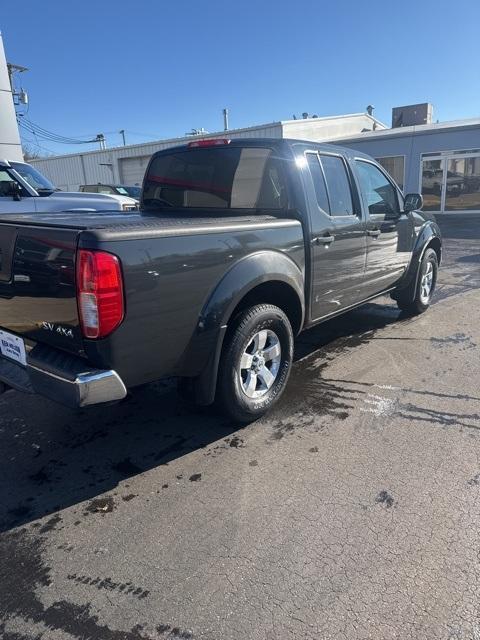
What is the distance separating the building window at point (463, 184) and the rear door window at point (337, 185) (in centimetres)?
1720

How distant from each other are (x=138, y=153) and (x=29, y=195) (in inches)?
869

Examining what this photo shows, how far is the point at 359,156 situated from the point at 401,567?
3.86 meters

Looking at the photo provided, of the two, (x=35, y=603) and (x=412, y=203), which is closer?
(x=35, y=603)

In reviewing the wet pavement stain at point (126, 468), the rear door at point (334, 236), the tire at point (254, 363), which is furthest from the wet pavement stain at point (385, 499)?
the rear door at point (334, 236)

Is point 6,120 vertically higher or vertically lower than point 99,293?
higher

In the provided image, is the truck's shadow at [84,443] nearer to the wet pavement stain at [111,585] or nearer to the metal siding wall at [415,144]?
the wet pavement stain at [111,585]

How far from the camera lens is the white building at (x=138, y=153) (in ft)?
75.4

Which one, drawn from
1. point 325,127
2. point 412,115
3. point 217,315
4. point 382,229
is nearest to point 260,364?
point 217,315

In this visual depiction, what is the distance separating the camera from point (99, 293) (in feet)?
7.80

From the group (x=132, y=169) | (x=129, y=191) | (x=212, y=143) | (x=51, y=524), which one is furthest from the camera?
(x=132, y=169)

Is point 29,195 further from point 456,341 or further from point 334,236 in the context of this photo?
point 456,341

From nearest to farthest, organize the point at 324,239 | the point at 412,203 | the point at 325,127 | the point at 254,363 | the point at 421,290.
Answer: the point at 254,363
the point at 324,239
the point at 412,203
the point at 421,290
the point at 325,127

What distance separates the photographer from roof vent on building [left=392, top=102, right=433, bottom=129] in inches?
1184

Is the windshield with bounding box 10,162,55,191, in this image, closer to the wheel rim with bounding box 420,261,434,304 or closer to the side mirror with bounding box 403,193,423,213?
the side mirror with bounding box 403,193,423,213
